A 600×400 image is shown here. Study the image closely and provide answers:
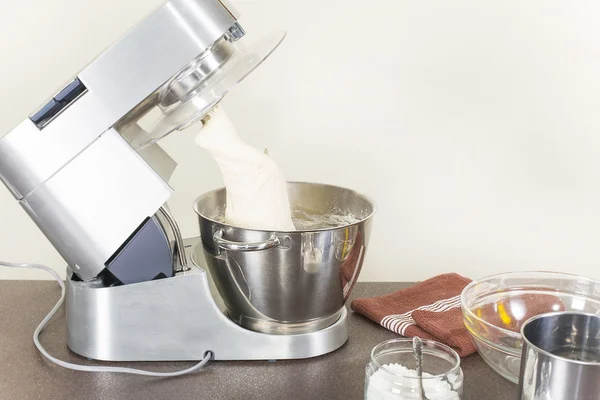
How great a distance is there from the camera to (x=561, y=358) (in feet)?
2.53

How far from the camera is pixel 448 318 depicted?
1.21 meters

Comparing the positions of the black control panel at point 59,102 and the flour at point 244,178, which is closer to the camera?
the black control panel at point 59,102

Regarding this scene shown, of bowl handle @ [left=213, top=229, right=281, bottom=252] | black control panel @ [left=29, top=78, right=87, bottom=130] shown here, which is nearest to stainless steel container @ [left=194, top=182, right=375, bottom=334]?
bowl handle @ [left=213, top=229, right=281, bottom=252]

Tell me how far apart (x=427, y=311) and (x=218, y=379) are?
14.0 inches

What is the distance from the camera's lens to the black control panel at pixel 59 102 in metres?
0.99

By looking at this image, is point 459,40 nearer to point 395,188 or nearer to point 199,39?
point 395,188

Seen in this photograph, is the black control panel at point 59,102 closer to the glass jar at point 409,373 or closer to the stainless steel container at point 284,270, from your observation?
the stainless steel container at point 284,270

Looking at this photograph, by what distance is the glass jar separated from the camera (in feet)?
2.94

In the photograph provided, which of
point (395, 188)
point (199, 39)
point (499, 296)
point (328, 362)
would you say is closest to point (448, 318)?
point (499, 296)

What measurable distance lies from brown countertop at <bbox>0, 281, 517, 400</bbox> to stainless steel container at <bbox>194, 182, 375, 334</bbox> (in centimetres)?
6

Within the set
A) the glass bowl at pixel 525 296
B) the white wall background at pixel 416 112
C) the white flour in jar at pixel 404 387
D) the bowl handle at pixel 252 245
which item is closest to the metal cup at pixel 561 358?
the white flour in jar at pixel 404 387

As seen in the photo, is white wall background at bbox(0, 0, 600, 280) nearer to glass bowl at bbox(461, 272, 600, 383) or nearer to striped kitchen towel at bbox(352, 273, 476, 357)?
striped kitchen towel at bbox(352, 273, 476, 357)

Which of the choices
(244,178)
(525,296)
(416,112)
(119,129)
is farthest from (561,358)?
(416,112)

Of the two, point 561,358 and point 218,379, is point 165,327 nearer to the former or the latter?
point 218,379
